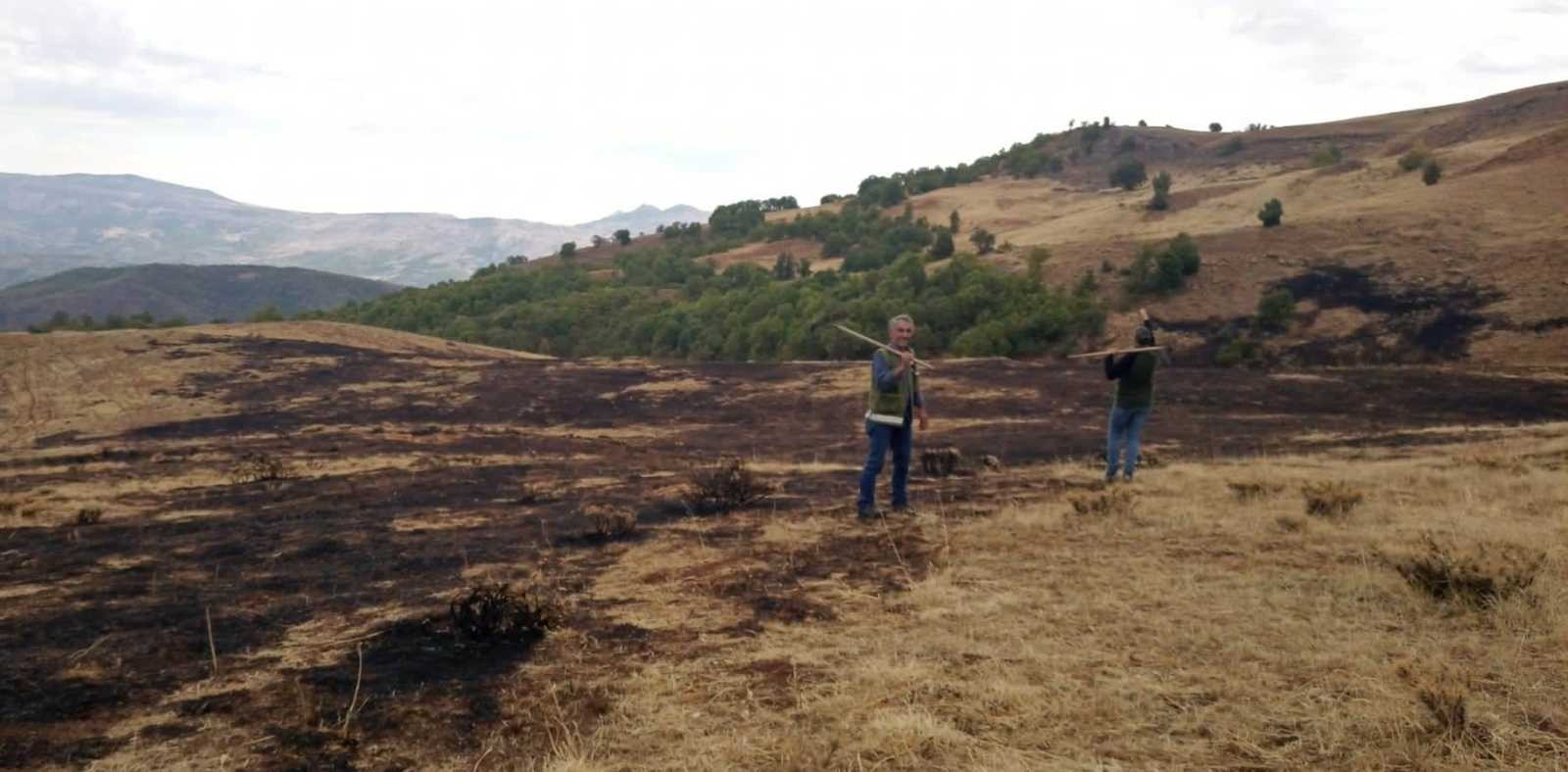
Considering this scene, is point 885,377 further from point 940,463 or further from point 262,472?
point 262,472

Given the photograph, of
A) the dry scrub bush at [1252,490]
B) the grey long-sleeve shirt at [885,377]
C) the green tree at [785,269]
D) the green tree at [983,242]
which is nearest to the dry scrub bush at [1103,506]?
the dry scrub bush at [1252,490]

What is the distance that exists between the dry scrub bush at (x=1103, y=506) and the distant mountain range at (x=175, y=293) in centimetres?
11783

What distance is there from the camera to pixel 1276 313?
28203mm

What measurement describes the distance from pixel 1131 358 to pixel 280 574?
8.81 meters

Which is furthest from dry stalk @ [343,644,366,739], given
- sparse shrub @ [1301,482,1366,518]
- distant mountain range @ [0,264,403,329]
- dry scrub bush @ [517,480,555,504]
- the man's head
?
distant mountain range @ [0,264,403,329]

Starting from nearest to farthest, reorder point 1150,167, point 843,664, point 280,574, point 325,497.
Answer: point 843,664
point 280,574
point 325,497
point 1150,167

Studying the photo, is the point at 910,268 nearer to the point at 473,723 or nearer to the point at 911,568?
the point at 911,568

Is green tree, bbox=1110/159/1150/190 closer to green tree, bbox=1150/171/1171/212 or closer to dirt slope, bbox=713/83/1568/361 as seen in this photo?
dirt slope, bbox=713/83/1568/361

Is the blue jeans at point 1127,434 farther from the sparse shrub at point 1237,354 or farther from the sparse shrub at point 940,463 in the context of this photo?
the sparse shrub at point 1237,354

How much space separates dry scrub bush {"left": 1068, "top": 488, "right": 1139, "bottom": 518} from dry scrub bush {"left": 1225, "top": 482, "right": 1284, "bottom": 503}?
111cm

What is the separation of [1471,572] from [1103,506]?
3.30m

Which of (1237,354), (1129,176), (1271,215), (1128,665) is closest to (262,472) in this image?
(1128,665)

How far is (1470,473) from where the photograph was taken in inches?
381

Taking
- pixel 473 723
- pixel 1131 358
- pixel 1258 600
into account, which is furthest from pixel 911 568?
pixel 1131 358
